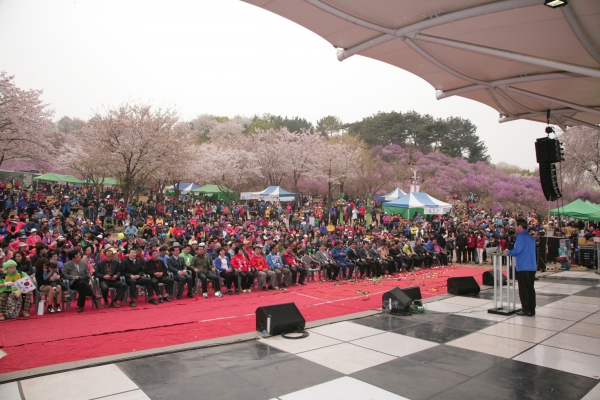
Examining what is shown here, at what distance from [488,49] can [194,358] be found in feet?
21.1

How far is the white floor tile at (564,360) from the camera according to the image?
4652 millimetres

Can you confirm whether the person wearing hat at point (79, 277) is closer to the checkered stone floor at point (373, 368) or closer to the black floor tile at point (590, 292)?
the checkered stone floor at point (373, 368)

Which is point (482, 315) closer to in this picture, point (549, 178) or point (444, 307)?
point (444, 307)

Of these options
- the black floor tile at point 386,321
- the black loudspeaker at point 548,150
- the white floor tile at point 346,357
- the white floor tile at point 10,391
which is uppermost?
the black loudspeaker at point 548,150

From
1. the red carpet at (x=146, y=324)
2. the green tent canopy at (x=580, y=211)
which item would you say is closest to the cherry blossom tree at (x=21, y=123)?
the red carpet at (x=146, y=324)

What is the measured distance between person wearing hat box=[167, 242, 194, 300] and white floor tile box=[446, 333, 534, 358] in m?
6.16

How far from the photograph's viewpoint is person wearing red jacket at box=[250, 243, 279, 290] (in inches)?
422

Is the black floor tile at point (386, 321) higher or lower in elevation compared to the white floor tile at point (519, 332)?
lower

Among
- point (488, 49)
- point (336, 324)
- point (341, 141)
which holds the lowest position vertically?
point (336, 324)

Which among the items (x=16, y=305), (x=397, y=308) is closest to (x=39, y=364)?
(x=16, y=305)

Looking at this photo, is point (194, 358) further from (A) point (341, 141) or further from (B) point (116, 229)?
(A) point (341, 141)

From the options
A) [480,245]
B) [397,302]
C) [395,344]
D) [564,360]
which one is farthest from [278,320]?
[480,245]

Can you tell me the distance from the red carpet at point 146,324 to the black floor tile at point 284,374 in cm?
150

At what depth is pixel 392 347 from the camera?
17.8 ft
